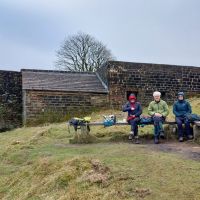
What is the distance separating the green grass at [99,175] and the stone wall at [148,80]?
12.1 meters

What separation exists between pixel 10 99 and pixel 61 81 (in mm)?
3031

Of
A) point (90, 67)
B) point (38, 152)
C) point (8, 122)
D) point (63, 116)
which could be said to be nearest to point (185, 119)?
point (38, 152)

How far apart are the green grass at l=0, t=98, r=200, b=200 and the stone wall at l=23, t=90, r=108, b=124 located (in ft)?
35.6

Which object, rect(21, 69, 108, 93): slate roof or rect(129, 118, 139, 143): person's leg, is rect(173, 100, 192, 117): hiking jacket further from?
rect(21, 69, 108, 93): slate roof

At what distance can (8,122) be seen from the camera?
24531mm

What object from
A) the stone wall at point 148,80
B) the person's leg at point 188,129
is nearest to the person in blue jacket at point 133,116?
the person's leg at point 188,129

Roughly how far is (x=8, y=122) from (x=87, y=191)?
17.7 meters

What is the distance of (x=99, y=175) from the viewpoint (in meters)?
8.06

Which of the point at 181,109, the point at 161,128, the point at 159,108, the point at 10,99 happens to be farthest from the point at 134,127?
the point at 10,99

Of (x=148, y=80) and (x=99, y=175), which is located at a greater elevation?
(x=148, y=80)

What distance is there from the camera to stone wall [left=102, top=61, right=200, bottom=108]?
23938 millimetres

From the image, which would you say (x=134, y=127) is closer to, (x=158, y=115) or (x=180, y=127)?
(x=158, y=115)

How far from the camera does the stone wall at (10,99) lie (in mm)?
24547

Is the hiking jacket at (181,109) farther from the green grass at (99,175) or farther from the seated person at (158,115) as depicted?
the green grass at (99,175)
